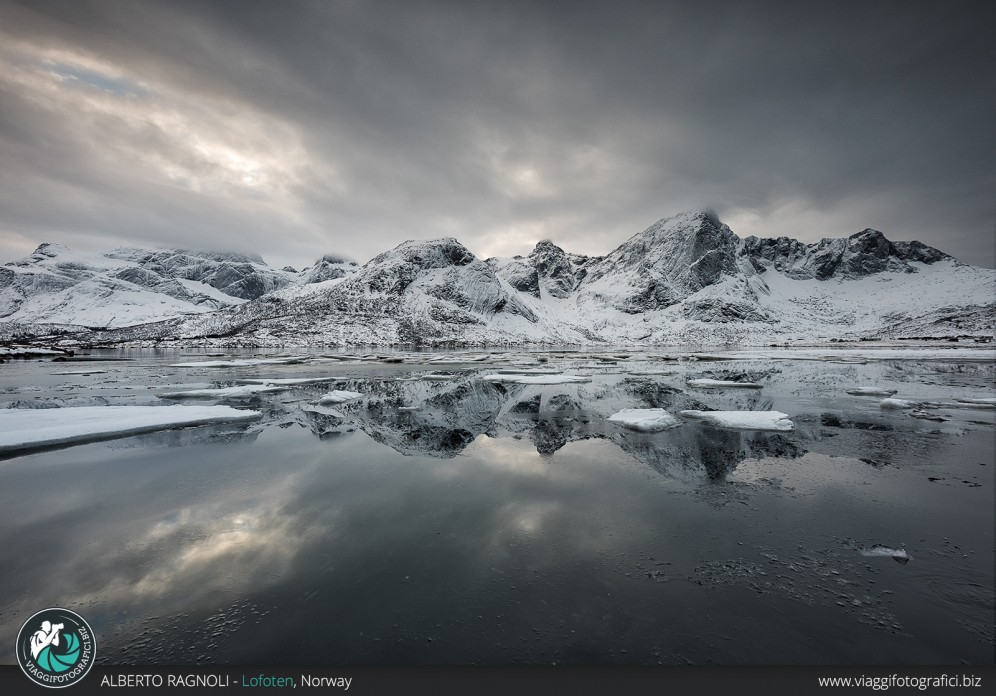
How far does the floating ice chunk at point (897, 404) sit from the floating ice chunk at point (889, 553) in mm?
14840

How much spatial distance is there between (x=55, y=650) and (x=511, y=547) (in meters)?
4.99

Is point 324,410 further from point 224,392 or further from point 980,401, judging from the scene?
point 980,401

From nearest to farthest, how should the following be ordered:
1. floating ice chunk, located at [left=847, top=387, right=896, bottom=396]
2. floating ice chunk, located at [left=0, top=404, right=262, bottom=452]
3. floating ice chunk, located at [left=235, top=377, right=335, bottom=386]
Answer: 1. floating ice chunk, located at [left=0, top=404, right=262, bottom=452]
2. floating ice chunk, located at [left=847, top=387, right=896, bottom=396]
3. floating ice chunk, located at [left=235, top=377, right=335, bottom=386]

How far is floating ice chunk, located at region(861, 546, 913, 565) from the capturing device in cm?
541

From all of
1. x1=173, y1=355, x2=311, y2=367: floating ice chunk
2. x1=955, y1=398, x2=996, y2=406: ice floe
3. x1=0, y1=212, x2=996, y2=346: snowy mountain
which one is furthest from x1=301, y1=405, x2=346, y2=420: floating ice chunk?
x1=0, y1=212, x2=996, y2=346: snowy mountain

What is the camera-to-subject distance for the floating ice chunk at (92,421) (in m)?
11.5

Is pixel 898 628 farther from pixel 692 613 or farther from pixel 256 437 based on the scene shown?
pixel 256 437

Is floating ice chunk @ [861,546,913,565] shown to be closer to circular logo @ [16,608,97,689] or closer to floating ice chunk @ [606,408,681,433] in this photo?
floating ice chunk @ [606,408,681,433]

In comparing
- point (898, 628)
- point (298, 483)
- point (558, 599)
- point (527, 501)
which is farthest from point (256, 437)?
point (898, 628)

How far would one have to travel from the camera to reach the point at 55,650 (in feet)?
13.1

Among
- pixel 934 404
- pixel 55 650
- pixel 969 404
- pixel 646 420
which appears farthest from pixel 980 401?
pixel 55 650

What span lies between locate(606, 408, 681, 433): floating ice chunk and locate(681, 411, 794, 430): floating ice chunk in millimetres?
1190

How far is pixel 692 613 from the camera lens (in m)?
4.37

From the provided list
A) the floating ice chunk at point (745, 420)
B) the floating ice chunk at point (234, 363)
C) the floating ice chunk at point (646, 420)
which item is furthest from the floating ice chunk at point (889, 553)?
the floating ice chunk at point (234, 363)
